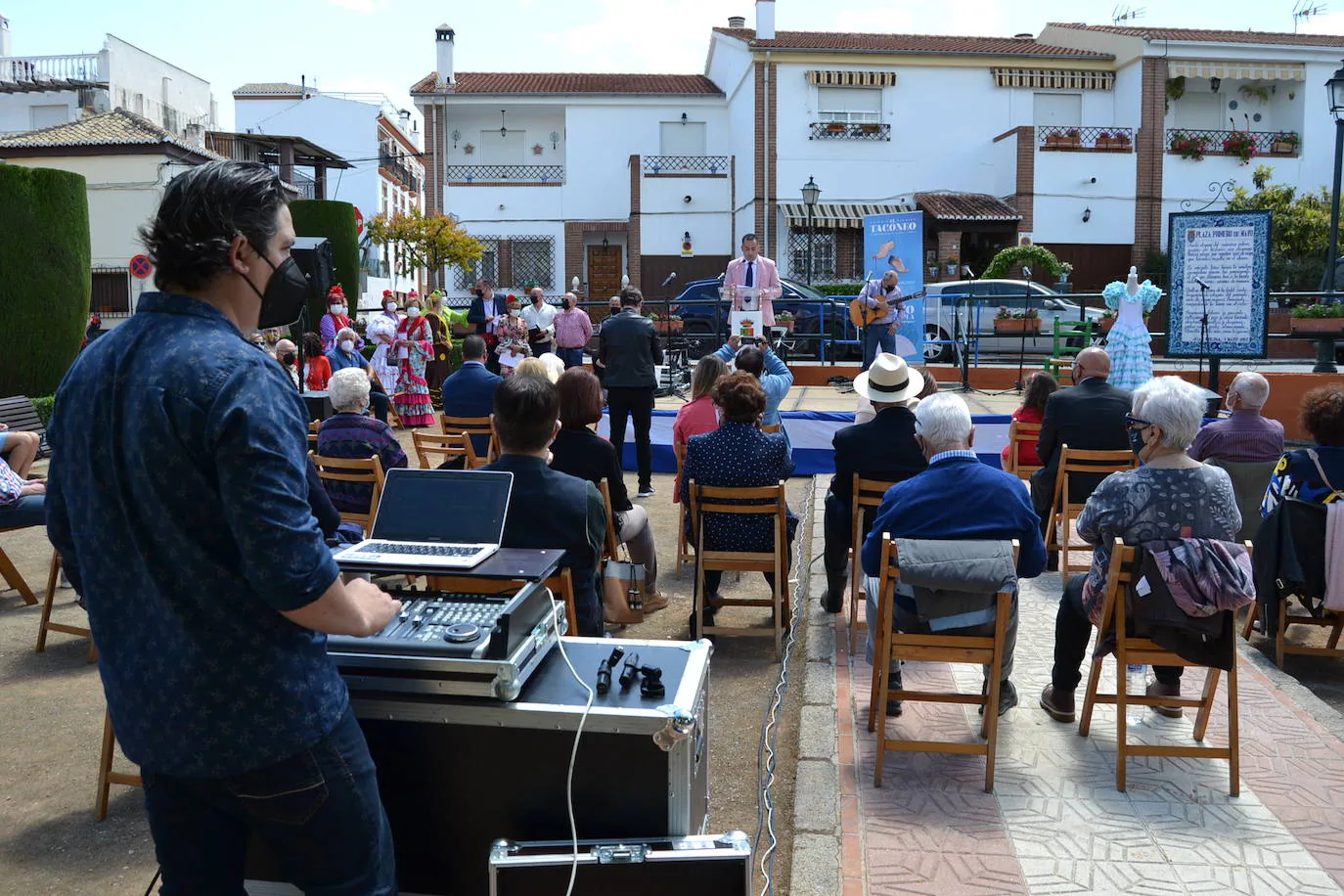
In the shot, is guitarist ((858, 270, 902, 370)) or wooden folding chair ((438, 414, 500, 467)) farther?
guitarist ((858, 270, 902, 370))

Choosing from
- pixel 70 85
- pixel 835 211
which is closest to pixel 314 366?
pixel 835 211

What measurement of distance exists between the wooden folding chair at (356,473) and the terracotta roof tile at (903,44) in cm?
2314

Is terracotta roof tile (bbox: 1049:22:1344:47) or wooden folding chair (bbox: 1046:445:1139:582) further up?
terracotta roof tile (bbox: 1049:22:1344:47)

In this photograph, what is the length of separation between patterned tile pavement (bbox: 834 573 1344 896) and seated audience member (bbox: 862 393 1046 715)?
43 centimetres

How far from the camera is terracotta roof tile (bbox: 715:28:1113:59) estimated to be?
26.8 meters

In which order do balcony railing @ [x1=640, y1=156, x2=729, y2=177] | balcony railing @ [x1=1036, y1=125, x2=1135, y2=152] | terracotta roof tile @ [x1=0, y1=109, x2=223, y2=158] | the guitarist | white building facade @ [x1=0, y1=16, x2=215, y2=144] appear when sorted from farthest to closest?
white building facade @ [x1=0, y1=16, x2=215, y2=144] < balcony railing @ [x1=640, y1=156, x2=729, y2=177] < balcony railing @ [x1=1036, y1=125, x2=1135, y2=152] < terracotta roof tile @ [x1=0, y1=109, x2=223, y2=158] < the guitarist

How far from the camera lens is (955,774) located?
366 cm

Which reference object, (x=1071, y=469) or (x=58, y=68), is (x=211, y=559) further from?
(x=58, y=68)

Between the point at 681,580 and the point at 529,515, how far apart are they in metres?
2.62

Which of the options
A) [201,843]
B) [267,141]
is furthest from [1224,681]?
[267,141]

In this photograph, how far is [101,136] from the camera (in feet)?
86.9

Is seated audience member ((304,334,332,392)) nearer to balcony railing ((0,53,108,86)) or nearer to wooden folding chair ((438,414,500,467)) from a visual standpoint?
wooden folding chair ((438,414,500,467))

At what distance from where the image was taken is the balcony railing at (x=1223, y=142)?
26.4m

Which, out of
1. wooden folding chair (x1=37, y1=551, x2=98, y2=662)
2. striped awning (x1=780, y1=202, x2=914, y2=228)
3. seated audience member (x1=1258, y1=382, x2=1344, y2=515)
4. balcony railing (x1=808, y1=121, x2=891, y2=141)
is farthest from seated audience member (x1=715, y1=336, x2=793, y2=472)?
balcony railing (x1=808, y1=121, x2=891, y2=141)
